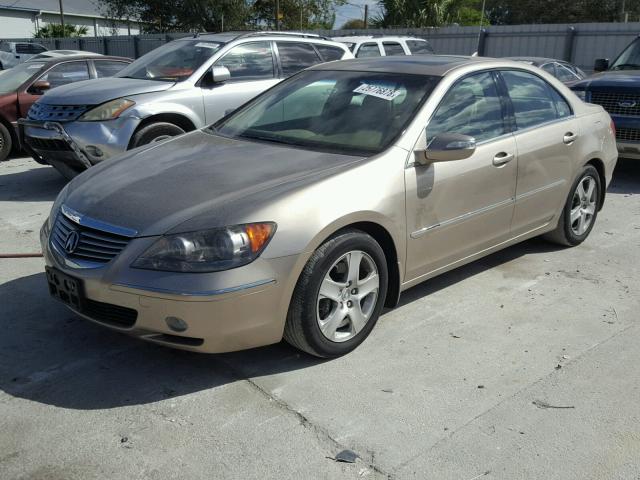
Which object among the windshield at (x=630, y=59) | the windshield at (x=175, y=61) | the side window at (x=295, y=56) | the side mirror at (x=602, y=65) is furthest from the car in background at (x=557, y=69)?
the windshield at (x=175, y=61)

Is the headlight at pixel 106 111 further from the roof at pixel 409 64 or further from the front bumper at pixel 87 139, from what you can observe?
the roof at pixel 409 64

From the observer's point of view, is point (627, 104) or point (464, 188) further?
point (627, 104)

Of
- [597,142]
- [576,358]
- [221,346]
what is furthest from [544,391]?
[597,142]

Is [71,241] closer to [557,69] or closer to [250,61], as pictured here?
[250,61]

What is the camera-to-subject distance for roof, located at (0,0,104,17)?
166 feet

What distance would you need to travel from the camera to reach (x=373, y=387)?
11.6 ft

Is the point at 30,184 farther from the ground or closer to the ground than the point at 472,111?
closer to the ground

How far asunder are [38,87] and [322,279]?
26.6ft

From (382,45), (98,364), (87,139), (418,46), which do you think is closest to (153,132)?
(87,139)

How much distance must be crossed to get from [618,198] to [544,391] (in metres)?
5.03

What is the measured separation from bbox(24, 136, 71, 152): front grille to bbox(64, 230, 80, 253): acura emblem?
13.2 ft

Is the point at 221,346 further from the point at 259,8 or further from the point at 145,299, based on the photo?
the point at 259,8

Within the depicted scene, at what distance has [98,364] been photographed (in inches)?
147

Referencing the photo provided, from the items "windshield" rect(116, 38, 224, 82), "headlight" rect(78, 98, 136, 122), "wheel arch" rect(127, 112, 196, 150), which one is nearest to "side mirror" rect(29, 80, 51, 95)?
"windshield" rect(116, 38, 224, 82)
